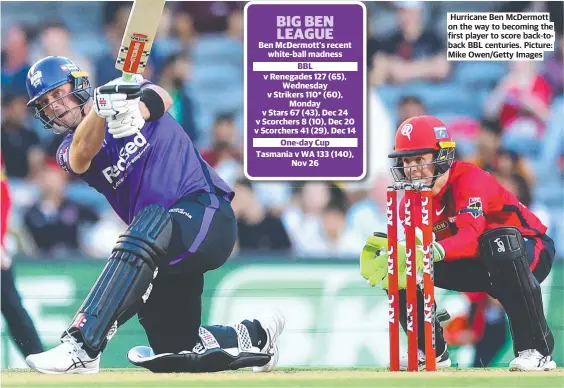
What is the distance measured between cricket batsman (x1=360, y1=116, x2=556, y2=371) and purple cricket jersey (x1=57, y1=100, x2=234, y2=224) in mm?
1017

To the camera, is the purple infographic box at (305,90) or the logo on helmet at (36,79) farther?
the purple infographic box at (305,90)

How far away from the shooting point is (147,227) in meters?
5.26

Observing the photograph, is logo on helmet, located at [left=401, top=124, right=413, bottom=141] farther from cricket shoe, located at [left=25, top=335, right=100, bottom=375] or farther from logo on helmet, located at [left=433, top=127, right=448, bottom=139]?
cricket shoe, located at [left=25, top=335, right=100, bottom=375]

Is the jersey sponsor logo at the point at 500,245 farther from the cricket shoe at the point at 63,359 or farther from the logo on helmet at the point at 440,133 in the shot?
the cricket shoe at the point at 63,359

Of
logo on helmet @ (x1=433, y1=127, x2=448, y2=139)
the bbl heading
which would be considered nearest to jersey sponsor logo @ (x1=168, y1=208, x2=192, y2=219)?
logo on helmet @ (x1=433, y1=127, x2=448, y2=139)

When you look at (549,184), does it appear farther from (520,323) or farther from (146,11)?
(146,11)

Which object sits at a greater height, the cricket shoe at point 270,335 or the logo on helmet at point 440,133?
the logo on helmet at point 440,133

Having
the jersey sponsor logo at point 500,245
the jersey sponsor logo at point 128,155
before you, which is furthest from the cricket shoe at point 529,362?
the jersey sponsor logo at point 128,155

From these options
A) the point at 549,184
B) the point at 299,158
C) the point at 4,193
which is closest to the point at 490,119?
the point at 549,184

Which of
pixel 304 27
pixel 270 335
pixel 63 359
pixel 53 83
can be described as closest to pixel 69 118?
pixel 53 83

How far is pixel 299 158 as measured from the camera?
8.61m

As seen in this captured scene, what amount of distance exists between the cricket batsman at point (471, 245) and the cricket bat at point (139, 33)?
4.98 feet

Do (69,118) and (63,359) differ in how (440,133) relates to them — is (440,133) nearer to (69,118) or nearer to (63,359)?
(69,118)

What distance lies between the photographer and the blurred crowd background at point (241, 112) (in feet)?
28.0
